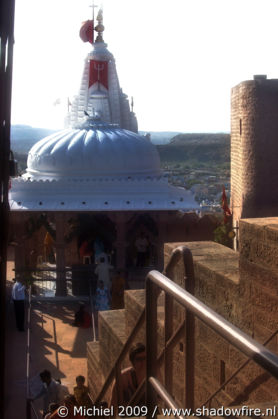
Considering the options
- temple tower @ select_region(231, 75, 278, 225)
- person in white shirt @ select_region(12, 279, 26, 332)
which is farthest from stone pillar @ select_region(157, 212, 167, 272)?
person in white shirt @ select_region(12, 279, 26, 332)

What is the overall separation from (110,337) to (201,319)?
4.21 metres

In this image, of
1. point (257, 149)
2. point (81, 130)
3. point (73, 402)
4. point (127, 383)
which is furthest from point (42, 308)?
point (127, 383)

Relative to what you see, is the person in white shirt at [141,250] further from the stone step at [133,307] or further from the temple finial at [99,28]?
the temple finial at [99,28]

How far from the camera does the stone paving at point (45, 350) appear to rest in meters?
7.95

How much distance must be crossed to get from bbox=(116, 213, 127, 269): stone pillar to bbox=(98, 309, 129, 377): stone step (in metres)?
6.53

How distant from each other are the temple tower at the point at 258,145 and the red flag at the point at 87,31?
34.4 feet

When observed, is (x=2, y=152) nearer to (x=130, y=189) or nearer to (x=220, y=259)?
(x=220, y=259)

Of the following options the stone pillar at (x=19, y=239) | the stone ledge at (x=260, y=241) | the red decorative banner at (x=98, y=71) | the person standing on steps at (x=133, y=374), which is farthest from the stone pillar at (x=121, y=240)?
the stone ledge at (x=260, y=241)

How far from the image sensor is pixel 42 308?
41.1ft

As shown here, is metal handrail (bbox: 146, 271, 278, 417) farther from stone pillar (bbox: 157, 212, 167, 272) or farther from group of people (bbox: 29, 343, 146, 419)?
stone pillar (bbox: 157, 212, 167, 272)

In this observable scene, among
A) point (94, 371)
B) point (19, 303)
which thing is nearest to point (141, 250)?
point (19, 303)

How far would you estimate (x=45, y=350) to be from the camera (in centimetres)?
977

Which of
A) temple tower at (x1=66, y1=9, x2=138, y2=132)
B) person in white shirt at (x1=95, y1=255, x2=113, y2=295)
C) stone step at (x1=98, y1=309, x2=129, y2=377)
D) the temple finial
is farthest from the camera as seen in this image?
the temple finial

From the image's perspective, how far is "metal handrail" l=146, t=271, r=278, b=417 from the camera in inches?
58.7
